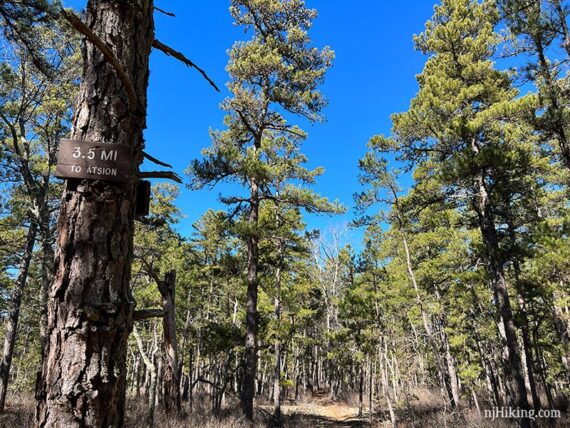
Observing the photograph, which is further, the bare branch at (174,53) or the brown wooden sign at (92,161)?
the bare branch at (174,53)

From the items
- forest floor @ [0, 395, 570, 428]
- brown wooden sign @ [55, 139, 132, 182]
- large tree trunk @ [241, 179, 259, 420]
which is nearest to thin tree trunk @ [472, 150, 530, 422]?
forest floor @ [0, 395, 570, 428]

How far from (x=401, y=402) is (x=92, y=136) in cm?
2030

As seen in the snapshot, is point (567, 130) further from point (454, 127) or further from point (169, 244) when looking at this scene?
point (169, 244)

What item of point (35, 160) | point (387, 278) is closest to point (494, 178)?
point (387, 278)

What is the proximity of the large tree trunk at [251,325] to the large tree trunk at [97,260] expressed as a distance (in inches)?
363

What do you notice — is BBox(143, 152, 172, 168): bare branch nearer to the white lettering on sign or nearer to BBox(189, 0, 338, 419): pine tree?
the white lettering on sign

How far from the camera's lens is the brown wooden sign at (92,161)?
1.77 m

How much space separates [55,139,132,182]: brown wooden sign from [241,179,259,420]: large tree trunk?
30.6 feet

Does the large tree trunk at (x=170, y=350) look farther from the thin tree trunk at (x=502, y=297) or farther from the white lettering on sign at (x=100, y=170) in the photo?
the thin tree trunk at (x=502, y=297)

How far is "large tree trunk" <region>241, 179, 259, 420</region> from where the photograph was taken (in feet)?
35.6

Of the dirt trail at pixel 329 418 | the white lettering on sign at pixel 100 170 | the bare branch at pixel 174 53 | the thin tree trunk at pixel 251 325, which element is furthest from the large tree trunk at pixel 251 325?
the white lettering on sign at pixel 100 170

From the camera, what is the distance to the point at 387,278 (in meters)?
20.5

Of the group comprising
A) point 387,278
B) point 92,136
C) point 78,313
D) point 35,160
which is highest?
point 35,160

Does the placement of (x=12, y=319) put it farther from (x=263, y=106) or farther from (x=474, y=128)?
(x=474, y=128)
